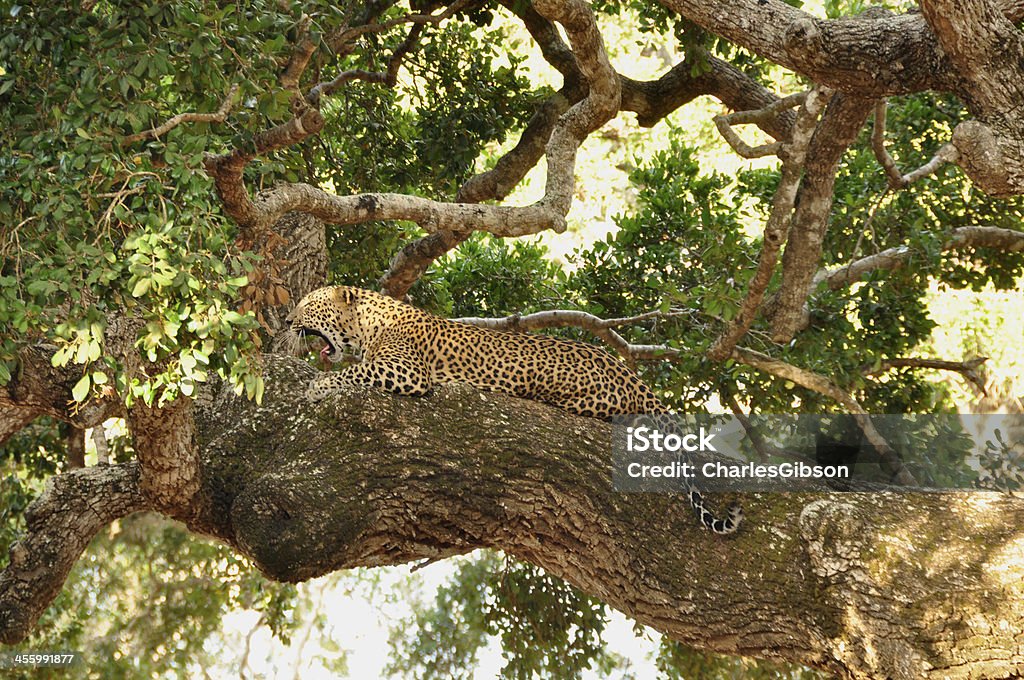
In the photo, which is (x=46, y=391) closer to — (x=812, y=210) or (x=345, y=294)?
(x=345, y=294)

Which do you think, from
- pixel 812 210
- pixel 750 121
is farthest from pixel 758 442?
pixel 750 121

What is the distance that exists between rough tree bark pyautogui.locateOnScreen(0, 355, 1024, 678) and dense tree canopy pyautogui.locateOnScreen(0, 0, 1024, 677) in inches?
0.7

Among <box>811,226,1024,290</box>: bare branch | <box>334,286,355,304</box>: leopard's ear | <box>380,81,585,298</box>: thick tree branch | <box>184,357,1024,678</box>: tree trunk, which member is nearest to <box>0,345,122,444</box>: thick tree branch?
<box>184,357,1024,678</box>: tree trunk

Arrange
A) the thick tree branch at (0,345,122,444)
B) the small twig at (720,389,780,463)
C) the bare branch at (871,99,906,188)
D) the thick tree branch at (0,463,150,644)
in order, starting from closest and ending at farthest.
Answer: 1. the thick tree branch at (0,345,122,444)
2. the thick tree branch at (0,463,150,644)
3. the bare branch at (871,99,906,188)
4. the small twig at (720,389,780,463)

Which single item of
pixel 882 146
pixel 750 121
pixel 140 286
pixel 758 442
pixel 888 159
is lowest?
pixel 758 442

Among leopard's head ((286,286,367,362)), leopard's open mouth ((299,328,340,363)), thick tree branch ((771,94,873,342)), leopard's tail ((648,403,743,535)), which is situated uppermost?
thick tree branch ((771,94,873,342))

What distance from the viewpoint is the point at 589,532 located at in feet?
18.9

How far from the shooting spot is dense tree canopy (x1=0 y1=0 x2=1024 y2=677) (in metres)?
4.82

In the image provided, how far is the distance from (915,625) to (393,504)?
2427 millimetres

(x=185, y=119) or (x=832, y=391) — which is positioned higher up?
(x=185, y=119)

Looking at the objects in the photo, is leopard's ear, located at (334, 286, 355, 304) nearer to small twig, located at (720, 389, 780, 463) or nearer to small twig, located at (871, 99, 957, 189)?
small twig, located at (720, 389, 780, 463)

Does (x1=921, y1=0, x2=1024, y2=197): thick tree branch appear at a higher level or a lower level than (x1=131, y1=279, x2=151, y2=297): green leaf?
higher

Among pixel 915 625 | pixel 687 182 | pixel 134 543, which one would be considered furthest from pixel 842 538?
pixel 134 543

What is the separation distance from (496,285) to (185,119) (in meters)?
5.32
